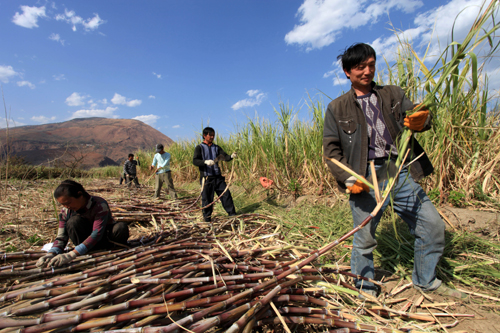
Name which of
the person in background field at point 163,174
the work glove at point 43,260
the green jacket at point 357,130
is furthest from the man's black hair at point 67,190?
the person in background field at point 163,174

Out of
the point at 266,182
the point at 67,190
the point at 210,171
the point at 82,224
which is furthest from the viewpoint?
the point at 266,182

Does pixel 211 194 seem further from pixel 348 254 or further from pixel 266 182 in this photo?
pixel 348 254

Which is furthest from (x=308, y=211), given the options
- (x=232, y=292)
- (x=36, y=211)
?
(x=36, y=211)

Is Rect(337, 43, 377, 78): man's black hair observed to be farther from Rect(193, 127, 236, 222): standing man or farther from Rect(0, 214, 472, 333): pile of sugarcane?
Rect(193, 127, 236, 222): standing man

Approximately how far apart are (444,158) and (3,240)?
5467mm

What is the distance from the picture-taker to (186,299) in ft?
4.55

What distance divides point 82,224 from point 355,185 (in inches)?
96.6

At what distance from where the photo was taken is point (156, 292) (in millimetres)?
1378

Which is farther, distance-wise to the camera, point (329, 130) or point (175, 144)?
point (175, 144)

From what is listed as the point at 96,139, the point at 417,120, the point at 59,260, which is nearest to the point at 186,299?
the point at 59,260

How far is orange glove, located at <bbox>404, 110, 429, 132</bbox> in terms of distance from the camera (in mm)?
1276

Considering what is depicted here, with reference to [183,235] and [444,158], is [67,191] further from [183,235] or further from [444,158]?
[444,158]

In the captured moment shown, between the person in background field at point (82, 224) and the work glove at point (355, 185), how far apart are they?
2153 millimetres

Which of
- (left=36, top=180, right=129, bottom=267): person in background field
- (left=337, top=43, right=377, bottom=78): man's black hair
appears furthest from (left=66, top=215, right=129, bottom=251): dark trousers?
(left=337, top=43, right=377, bottom=78): man's black hair
